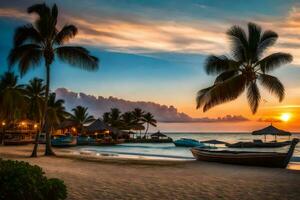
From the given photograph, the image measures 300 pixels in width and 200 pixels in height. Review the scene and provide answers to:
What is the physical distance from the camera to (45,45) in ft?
79.7

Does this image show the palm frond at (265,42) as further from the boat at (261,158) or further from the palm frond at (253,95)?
the boat at (261,158)

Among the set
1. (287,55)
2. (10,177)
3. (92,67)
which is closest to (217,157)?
(287,55)

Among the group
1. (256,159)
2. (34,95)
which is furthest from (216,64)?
(34,95)

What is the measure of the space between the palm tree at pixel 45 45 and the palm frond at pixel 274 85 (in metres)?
11.5

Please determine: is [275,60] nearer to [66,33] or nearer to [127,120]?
[66,33]

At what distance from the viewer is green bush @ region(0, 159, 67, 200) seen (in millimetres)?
5664

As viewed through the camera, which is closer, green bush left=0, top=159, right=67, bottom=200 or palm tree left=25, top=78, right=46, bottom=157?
green bush left=0, top=159, right=67, bottom=200

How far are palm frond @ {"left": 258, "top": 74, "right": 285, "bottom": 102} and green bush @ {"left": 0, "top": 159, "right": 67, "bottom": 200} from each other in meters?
18.7

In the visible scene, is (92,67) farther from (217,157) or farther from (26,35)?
(217,157)

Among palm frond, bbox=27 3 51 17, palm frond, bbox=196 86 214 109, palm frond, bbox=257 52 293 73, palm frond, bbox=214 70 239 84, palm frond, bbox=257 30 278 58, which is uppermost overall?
palm frond, bbox=27 3 51 17

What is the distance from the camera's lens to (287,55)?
22766mm

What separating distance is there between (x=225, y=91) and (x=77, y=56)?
34.0 feet

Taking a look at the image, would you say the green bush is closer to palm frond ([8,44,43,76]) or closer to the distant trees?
palm frond ([8,44,43,76])

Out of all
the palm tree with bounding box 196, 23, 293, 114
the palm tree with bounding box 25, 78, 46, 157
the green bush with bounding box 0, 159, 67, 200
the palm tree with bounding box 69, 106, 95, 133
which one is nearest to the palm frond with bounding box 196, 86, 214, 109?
the palm tree with bounding box 196, 23, 293, 114
